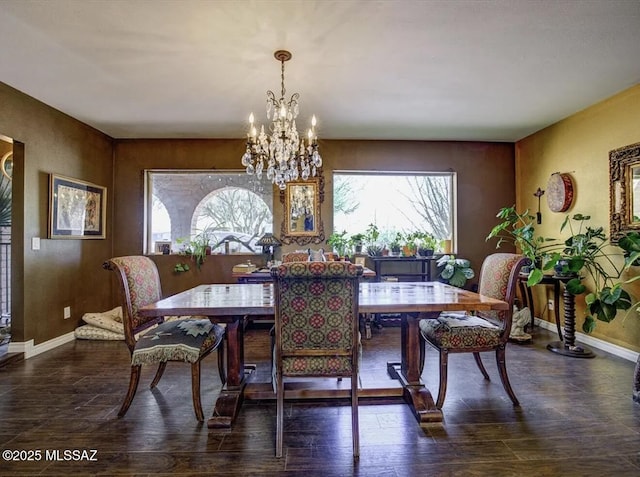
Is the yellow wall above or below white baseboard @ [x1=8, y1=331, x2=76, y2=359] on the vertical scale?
above

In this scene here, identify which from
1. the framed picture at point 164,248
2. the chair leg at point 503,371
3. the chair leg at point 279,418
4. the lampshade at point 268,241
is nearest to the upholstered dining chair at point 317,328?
the chair leg at point 279,418

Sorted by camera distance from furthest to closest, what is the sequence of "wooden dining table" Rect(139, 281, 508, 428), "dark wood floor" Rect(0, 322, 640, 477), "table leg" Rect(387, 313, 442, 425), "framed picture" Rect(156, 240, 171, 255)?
"framed picture" Rect(156, 240, 171, 255)
"table leg" Rect(387, 313, 442, 425)
"wooden dining table" Rect(139, 281, 508, 428)
"dark wood floor" Rect(0, 322, 640, 477)

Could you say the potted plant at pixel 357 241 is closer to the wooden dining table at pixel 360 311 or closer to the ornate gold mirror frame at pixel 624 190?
the wooden dining table at pixel 360 311

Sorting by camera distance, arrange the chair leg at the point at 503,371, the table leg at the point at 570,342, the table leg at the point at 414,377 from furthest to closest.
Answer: the table leg at the point at 570,342 → the chair leg at the point at 503,371 → the table leg at the point at 414,377

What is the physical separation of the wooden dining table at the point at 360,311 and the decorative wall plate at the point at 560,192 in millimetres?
2408

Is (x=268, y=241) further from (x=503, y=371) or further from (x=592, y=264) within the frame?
(x=592, y=264)

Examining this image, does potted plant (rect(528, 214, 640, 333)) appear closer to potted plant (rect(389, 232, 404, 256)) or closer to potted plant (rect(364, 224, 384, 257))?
potted plant (rect(389, 232, 404, 256))

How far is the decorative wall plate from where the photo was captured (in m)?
3.90

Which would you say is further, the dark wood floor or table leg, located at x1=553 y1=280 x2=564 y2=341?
table leg, located at x1=553 y1=280 x2=564 y2=341

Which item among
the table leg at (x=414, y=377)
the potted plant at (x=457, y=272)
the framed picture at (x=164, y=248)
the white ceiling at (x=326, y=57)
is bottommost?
the table leg at (x=414, y=377)

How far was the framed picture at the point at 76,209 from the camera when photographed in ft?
11.9

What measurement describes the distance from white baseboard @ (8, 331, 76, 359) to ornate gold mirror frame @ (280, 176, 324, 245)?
2784 millimetres

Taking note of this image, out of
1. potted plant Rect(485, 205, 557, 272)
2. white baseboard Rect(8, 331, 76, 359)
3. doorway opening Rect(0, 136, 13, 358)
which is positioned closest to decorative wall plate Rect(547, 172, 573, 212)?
potted plant Rect(485, 205, 557, 272)

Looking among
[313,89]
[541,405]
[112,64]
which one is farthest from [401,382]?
[112,64]
